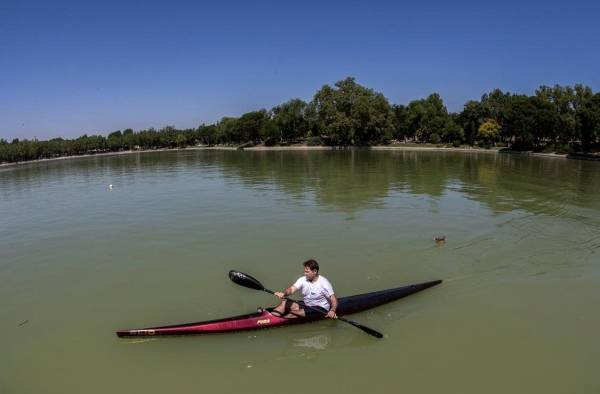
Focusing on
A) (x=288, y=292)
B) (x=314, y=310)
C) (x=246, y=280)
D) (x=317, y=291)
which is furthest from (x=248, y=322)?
(x=317, y=291)

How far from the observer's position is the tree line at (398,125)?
74.4 meters

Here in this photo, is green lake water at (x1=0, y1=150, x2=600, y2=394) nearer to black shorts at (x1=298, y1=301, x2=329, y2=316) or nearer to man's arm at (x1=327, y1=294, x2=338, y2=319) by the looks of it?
black shorts at (x1=298, y1=301, x2=329, y2=316)

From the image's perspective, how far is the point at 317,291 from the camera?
10070 mm

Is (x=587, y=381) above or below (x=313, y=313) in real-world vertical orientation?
below

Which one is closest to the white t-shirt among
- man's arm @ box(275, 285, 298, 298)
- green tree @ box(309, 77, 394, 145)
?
man's arm @ box(275, 285, 298, 298)

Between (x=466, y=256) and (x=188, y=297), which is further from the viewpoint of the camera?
(x=466, y=256)

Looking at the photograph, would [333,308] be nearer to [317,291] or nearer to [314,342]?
[317,291]

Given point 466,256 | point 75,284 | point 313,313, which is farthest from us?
point 466,256

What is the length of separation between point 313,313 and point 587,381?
5.66m

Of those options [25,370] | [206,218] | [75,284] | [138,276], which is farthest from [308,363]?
[206,218]

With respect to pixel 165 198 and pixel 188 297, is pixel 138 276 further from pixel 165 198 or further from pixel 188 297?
pixel 165 198

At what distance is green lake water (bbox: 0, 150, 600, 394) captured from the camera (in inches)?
348

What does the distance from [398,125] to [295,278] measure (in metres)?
109

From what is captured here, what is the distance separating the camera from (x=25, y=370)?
30.3ft
